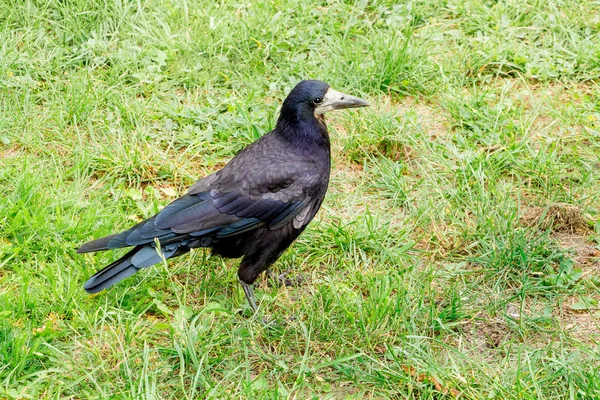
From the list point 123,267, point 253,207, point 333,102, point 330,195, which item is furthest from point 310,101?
point 123,267

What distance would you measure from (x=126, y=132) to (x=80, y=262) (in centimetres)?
126

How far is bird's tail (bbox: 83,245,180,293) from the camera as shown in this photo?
12.6 feet

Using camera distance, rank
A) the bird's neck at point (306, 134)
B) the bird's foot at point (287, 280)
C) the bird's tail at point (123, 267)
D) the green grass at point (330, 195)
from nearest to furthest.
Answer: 1. the green grass at point (330, 195)
2. the bird's tail at point (123, 267)
3. the bird's neck at point (306, 134)
4. the bird's foot at point (287, 280)

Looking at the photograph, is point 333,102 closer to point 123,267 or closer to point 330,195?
point 330,195

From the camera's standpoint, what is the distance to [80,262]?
4238mm

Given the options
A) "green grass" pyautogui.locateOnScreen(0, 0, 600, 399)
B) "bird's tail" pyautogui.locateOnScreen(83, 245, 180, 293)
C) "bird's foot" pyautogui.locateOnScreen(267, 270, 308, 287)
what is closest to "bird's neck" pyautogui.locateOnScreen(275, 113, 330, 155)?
"green grass" pyautogui.locateOnScreen(0, 0, 600, 399)

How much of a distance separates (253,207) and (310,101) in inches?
25.9

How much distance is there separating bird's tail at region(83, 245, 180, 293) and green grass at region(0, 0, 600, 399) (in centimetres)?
16

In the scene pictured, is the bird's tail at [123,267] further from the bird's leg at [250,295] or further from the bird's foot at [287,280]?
the bird's foot at [287,280]

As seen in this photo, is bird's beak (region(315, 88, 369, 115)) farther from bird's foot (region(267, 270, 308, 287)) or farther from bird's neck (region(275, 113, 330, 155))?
bird's foot (region(267, 270, 308, 287))

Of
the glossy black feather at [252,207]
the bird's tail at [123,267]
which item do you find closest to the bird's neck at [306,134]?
the glossy black feather at [252,207]

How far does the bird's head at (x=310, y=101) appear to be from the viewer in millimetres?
4234

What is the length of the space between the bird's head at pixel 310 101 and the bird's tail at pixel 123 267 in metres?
1.03

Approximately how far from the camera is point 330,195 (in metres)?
4.90
